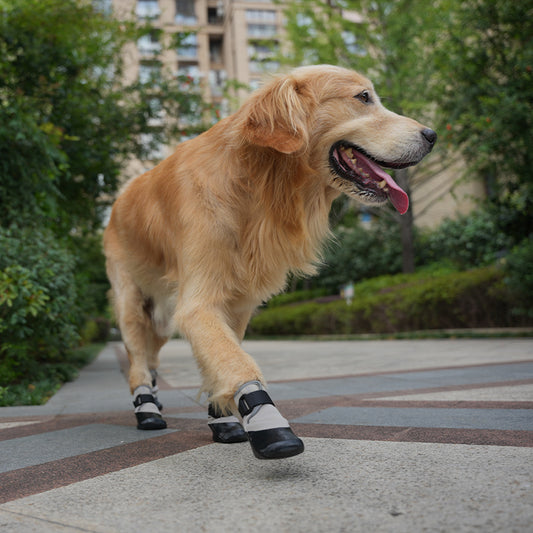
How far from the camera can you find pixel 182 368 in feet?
29.8

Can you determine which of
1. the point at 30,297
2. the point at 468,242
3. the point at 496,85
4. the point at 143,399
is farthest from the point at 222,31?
the point at 143,399

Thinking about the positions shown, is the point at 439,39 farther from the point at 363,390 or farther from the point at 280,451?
the point at 280,451

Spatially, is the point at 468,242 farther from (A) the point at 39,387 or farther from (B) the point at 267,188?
(B) the point at 267,188

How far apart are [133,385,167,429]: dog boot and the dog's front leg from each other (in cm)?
103

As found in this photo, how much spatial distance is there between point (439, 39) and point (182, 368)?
A: 31.8 feet

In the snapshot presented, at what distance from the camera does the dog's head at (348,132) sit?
9.21 ft

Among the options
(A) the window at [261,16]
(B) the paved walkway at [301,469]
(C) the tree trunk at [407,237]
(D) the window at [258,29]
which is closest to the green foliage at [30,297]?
(B) the paved walkway at [301,469]

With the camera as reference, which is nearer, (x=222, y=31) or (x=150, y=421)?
(x=150, y=421)

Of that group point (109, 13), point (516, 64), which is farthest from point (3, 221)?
point (516, 64)

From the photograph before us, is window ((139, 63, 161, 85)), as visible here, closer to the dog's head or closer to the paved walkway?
the paved walkway

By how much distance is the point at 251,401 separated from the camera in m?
2.25

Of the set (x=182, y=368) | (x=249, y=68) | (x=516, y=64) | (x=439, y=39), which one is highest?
(x=249, y=68)

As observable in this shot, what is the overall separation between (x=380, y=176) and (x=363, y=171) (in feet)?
0.31

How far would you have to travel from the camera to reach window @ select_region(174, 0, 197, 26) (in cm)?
5919
